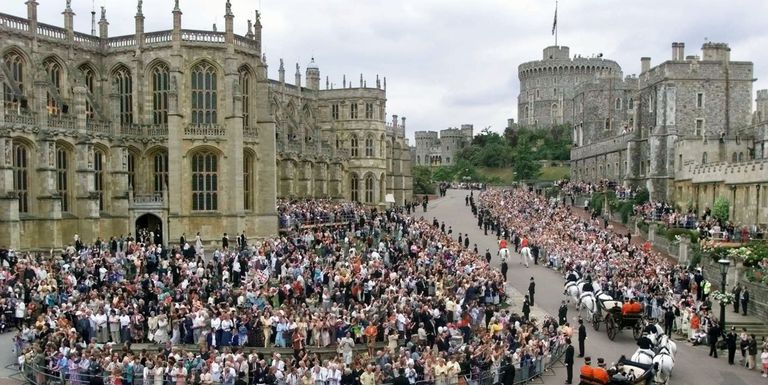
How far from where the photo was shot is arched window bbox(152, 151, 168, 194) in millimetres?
44656

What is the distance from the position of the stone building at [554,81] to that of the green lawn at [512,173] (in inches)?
660

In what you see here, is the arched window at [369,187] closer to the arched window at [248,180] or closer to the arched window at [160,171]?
the arched window at [248,180]

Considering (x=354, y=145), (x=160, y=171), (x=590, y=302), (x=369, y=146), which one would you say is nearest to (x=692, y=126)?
(x=369, y=146)

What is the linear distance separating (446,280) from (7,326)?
16.3 meters

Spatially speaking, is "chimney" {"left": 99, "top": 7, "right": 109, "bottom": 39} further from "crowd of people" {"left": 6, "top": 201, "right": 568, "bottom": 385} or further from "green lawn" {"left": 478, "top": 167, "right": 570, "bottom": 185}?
"green lawn" {"left": 478, "top": 167, "right": 570, "bottom": 185}

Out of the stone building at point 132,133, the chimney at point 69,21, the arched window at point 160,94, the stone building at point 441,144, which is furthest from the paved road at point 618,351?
the stone building at point 441,144

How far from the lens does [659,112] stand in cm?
5712

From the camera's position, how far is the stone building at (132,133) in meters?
38.4

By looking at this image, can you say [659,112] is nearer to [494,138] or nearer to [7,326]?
[7,326]

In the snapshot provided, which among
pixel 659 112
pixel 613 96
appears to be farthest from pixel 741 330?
pixel 613 96

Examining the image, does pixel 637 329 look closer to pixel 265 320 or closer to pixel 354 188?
pixel 265 320

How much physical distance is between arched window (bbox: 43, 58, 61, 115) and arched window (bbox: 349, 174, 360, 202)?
30.2m

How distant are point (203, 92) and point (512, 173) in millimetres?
74535

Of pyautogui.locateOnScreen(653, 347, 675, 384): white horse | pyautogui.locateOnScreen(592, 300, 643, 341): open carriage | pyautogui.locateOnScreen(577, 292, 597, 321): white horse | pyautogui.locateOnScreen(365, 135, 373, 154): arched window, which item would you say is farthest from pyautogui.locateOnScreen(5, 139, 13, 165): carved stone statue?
pyautogui.locateOnScreen(365, 135, 373, 154): arched window
